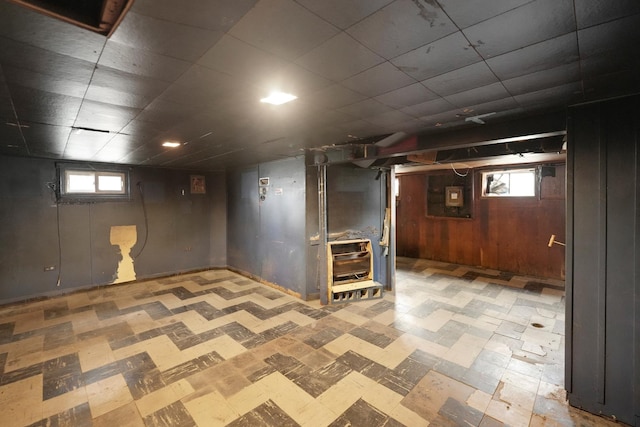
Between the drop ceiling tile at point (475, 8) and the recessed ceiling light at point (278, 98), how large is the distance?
139cm

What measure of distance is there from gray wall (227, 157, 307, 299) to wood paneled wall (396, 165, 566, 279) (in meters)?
4.88

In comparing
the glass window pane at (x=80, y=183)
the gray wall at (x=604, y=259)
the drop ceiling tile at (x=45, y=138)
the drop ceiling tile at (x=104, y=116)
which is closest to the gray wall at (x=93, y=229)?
the glass window pane at (x=80, y=183)

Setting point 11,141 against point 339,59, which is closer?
point 339,59

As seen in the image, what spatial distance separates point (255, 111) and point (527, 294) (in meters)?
6.14

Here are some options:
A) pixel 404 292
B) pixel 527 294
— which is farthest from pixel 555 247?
pixel 404 292

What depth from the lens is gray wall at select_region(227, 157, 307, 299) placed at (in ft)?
17.0

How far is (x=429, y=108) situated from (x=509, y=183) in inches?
228

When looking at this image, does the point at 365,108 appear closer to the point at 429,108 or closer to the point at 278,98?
the point at 429,108

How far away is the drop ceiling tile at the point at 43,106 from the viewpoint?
7.42 feet

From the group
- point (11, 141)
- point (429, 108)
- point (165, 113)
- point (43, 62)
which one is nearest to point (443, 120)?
point (429, 108)

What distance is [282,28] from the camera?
1.43 meters

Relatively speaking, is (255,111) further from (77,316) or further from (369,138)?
(77,316)

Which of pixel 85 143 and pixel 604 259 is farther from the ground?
pixel 85 143

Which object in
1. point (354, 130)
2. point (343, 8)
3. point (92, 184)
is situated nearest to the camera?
point (343, 8)
